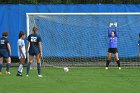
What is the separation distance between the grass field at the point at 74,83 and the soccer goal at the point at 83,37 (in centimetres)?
418

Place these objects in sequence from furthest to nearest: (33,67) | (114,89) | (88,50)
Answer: (88,50), (33,67), (114,89)

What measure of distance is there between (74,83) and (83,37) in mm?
8461

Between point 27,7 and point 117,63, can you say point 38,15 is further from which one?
point 117,63

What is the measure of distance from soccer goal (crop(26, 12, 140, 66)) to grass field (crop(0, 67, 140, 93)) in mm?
4178

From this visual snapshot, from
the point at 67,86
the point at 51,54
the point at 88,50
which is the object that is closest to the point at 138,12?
the point at 88,50

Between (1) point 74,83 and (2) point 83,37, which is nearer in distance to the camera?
(1) point 74,83

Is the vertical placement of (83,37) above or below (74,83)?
above

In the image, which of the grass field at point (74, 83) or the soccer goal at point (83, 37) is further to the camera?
the soccer goal at point (83, 37)

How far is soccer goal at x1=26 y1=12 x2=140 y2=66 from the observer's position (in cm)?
2362

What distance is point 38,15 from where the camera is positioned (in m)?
23.3

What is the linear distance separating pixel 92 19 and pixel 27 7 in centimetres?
381

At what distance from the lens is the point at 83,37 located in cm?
2423

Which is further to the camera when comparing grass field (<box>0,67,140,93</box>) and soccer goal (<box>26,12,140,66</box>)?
soccer goal (<box>26,12,140,66</box>)

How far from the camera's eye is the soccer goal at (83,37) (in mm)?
23625
